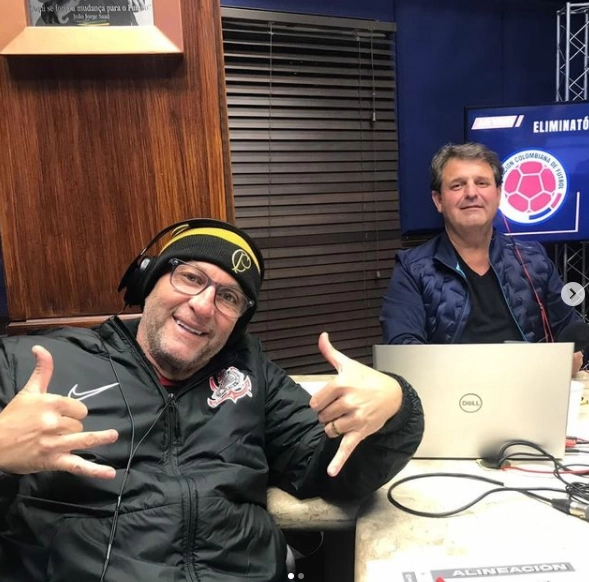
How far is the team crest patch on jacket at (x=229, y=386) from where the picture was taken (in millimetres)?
1197

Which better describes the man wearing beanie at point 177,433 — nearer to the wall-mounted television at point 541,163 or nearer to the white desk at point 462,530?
the white desk at point 462,530

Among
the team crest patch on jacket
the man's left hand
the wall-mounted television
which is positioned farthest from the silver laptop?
the wall-mounted television

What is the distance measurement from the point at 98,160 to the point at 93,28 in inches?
10.5

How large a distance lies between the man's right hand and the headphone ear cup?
0.34 meters

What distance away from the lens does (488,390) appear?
1.12 m

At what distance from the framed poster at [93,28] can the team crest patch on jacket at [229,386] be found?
0.70 m

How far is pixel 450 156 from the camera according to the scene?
6.40 ft

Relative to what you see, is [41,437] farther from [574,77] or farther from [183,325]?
[574,77]

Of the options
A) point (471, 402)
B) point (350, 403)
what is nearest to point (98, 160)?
point (350, 403)

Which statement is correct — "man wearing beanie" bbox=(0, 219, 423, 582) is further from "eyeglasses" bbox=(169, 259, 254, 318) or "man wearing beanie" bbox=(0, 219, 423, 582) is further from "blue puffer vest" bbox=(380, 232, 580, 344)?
"blue puffer vest" bbox=(380, 232, 580, 344)

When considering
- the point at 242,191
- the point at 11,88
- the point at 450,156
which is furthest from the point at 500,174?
the point at 11,88

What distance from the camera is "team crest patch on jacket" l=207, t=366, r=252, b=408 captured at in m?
1.20

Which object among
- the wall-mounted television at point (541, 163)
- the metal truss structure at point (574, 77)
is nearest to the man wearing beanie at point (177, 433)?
the wall-mounted television at point (541, 163)

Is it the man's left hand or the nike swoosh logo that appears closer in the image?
the man's left hand
